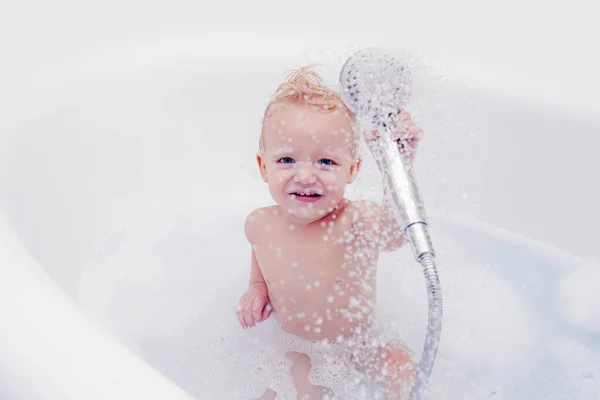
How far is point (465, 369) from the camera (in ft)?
3.51

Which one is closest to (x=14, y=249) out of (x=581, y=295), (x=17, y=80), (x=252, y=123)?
(x=17, y=80)

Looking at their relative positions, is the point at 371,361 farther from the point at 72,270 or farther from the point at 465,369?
the point at 72,270

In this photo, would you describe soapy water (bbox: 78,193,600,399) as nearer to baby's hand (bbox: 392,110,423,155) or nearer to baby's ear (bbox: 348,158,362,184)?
baby's ear (bbox: 348,158,362,184)

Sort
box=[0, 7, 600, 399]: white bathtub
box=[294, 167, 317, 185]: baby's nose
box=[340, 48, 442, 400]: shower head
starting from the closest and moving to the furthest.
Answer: box=[340, 48, 442, 400]: shower head < box=[294, 167, 317, 185]: baby's nose < box=[0, 7, 600, 399]: white bathtub

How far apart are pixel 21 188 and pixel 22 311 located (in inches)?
14.8

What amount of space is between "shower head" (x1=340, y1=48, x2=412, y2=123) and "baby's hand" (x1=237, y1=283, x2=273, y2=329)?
1.23 feet

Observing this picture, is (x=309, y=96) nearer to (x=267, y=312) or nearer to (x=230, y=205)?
(x=267, y=312)

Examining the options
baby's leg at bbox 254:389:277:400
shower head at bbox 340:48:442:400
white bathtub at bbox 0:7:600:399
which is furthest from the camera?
white bathtub at bbox 0:7:600:399

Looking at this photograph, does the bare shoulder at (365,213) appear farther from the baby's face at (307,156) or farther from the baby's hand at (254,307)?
the baby's hand at (254,307)

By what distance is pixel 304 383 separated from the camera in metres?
0.96

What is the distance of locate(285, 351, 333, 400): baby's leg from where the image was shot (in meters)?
0.95

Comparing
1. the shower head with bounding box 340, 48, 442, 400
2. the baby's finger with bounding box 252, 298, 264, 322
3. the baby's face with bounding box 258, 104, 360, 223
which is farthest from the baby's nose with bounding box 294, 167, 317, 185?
the baby's finger with bounding box 252, 298, 264, 322

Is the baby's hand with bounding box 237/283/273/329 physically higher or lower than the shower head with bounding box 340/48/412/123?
lower

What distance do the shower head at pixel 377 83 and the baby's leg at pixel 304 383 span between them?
0.41 metres
